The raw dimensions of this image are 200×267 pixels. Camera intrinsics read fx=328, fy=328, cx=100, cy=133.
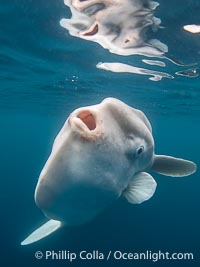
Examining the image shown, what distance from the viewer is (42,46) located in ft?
42.6

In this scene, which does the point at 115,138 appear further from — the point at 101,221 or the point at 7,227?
the point at 7,227

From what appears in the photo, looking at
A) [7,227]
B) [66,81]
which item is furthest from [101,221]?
[66,81]

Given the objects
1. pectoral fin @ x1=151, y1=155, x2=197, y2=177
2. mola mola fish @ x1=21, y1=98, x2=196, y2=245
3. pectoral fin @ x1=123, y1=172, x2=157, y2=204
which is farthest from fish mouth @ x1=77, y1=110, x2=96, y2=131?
pectoral fin @ x1=151, y1=155, x2=197, y2=177

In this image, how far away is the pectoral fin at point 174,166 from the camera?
5099mm

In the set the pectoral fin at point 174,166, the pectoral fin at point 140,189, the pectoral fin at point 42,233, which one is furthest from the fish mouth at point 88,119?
the pectoral fin at point 42,233

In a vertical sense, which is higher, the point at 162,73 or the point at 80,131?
the point at 162,73

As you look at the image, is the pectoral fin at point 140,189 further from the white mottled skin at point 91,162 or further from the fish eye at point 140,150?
the fish eye at point 140,150

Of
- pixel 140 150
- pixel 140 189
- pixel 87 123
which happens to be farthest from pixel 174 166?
pixel 87 123

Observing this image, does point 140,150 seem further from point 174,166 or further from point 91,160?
point 174,166

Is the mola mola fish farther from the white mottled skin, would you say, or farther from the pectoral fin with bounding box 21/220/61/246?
the pectoral fin with bounding box 21/220/61/246

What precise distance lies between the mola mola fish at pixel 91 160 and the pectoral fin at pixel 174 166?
1.46 metres

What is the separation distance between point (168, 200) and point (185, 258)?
13.2 metres

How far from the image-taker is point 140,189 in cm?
379

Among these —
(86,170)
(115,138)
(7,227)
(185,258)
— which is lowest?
(185,258)
